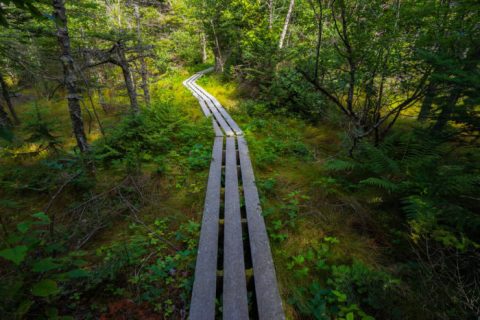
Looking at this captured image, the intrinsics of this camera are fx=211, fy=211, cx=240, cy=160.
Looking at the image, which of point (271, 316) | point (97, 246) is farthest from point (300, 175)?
point (97, 246)

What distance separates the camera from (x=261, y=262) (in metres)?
2.82

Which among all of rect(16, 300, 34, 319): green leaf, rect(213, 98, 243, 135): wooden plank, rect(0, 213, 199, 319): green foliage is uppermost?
rect(213, 98, 243, 135): wooden plank

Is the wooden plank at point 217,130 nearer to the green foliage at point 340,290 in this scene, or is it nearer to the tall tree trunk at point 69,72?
the tall tree trunk at point 69,72

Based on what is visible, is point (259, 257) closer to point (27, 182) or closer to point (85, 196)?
point (85, 196)

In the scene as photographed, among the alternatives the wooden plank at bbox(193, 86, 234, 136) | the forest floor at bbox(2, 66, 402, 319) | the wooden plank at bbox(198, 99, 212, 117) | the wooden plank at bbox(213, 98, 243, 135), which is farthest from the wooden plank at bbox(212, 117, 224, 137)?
the wooden plank at bbox(198, 99, 212, 117)

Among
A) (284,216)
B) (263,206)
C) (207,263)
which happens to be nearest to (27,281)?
(207,263)

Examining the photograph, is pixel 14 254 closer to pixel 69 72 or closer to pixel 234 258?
pixel 234 258

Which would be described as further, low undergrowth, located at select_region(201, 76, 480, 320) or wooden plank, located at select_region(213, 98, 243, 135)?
wooden plank, located at select_region(213, 98, 243, 135)

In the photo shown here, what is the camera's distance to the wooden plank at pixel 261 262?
2.28m

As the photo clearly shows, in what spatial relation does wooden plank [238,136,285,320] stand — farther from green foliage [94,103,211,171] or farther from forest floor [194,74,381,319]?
green foliage [94,103,211,171]

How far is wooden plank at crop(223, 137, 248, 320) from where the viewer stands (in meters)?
2.26

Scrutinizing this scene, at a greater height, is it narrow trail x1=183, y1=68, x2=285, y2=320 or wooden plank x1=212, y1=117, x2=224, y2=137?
wooden plank x1=212, y1=117, x2=224, y2=137

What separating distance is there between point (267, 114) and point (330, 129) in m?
3.13

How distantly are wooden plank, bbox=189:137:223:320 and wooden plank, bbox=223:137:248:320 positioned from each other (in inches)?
5.7
